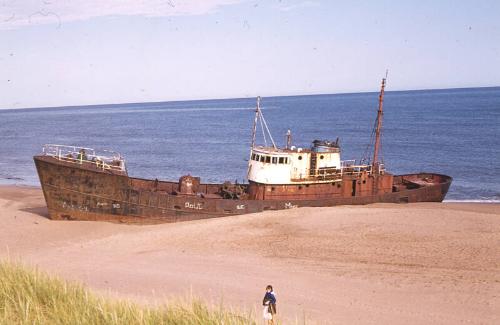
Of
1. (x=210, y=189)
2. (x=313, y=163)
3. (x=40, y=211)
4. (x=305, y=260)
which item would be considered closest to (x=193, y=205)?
(x=210, y=189)

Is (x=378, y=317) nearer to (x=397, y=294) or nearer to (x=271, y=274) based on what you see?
(x=397, y=294)

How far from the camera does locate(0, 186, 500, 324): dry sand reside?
1214 centimetres

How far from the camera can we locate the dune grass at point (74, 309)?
22.4 ft

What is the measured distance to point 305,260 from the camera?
1598cm

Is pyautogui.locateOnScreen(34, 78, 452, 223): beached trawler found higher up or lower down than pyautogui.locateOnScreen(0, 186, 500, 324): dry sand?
higher up

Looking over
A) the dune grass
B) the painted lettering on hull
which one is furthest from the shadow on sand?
the dune grass

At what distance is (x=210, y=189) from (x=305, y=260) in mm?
11330

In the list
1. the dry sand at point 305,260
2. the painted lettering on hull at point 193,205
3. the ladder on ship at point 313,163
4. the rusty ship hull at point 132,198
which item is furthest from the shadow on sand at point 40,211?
the ladder on ship at point 313,163

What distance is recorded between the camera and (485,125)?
255ft

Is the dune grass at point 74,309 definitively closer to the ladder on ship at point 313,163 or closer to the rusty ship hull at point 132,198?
the rusty ship hull at point 132,198

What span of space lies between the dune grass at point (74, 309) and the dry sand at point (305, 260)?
2.38 metres

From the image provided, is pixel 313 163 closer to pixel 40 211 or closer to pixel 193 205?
pixel 193 205

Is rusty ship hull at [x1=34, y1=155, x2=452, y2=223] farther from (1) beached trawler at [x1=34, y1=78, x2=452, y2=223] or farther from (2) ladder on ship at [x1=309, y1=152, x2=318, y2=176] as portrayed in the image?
(2) ladder on ship at [x1=309, y1=152, x2=318, y2=176]

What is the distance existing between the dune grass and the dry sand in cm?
238
